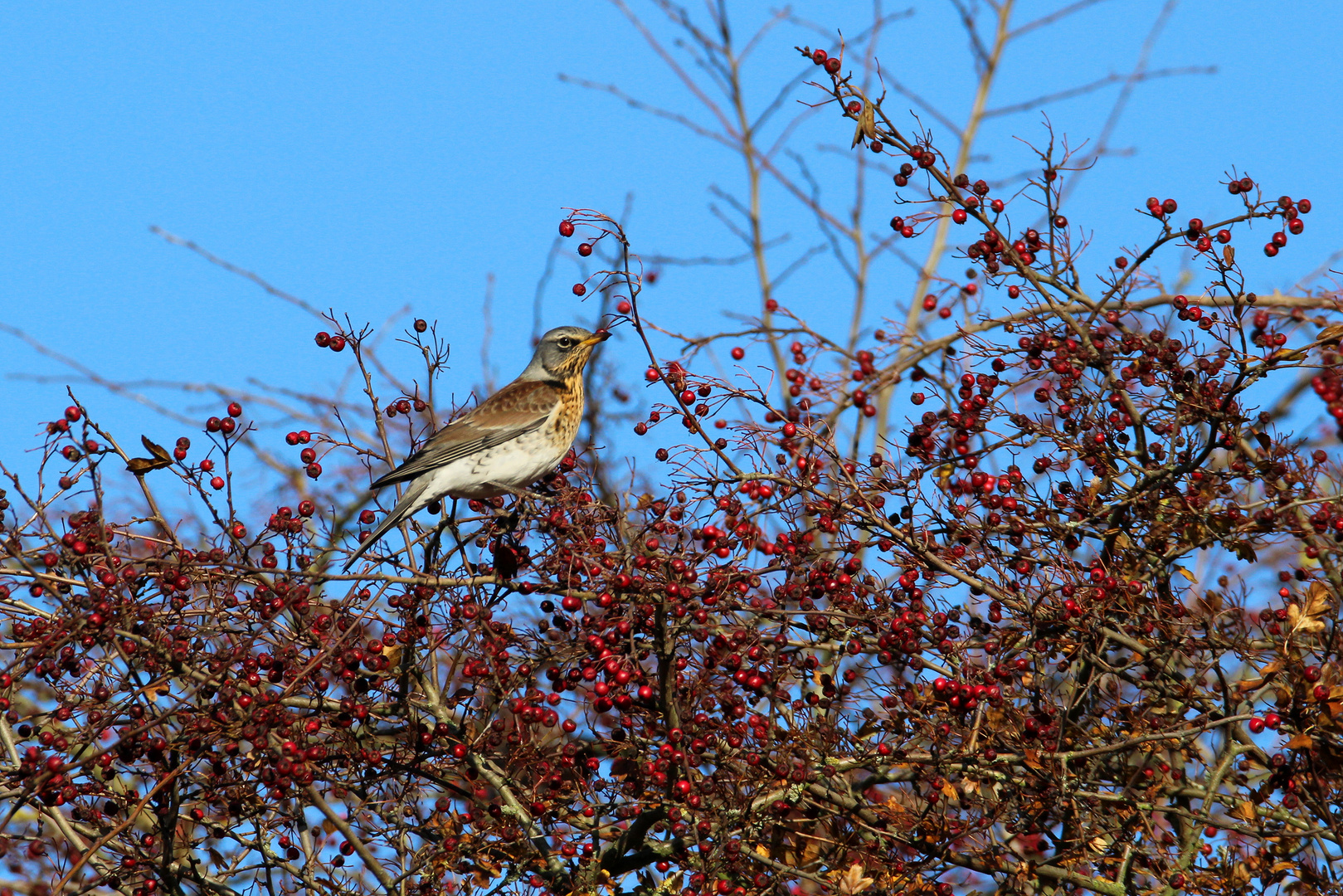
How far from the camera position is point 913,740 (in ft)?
15.1

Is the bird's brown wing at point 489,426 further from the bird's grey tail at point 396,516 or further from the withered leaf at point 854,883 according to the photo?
the withered leaf at point 854,883

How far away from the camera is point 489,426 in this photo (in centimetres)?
758

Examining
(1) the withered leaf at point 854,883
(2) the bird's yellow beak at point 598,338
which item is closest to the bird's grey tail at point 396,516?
(2) the bird's yellow beak at point 598,338

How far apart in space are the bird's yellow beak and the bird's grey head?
0.30 feet

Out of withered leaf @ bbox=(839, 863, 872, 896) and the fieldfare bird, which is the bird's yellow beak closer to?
the fieldfare bird

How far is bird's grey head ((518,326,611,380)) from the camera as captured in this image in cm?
883

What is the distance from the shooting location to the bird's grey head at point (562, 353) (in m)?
8.83

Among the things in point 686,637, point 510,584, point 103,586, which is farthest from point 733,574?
point 103,586

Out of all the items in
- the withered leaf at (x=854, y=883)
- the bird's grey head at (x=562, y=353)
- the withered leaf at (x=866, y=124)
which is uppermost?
the bird's grey head at (x=562, y=353)

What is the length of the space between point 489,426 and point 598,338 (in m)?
1.08

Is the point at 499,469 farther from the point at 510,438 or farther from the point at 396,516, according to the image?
the point at 396,516

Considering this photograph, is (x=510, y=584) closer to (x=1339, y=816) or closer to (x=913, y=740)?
(x=913, y=740)

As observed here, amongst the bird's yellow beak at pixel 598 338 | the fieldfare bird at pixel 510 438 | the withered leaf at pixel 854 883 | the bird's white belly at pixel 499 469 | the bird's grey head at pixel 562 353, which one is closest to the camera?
the withered leaf at pixel 854 883

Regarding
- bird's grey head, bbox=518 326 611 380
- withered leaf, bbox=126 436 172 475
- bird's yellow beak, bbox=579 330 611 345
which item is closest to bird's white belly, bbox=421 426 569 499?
bird's yellow beak, bbox=579 330 611 345
